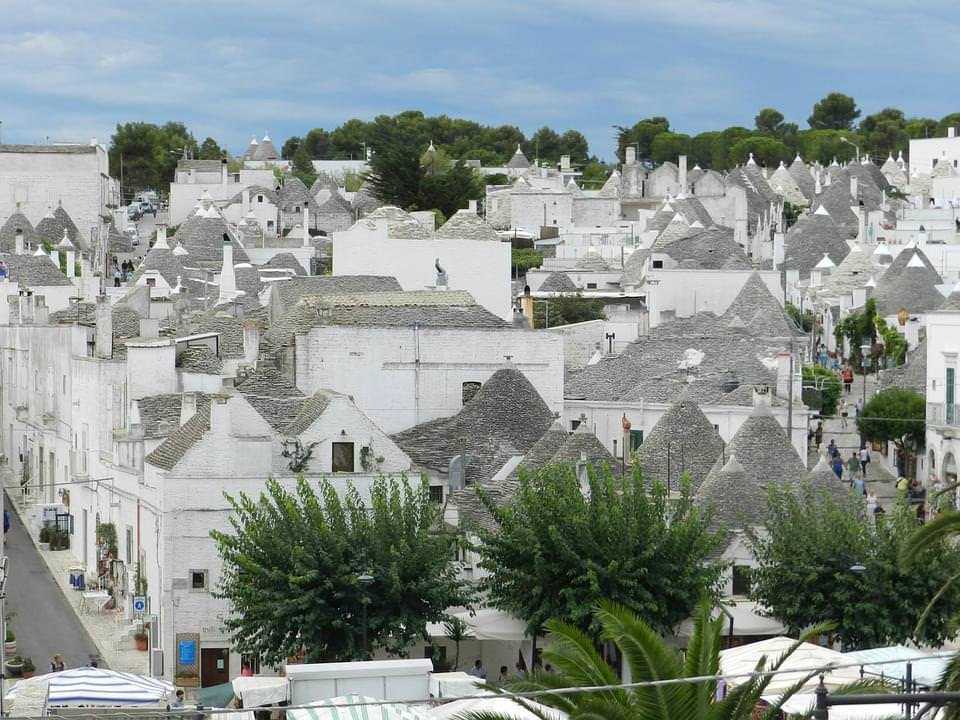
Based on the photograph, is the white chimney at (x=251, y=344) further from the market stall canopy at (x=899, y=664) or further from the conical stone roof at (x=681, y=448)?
the market stall canopy at (x=899, y=664)

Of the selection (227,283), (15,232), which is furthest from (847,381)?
(15,232)

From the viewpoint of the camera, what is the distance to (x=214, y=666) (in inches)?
1634

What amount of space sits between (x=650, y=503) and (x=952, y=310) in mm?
22245

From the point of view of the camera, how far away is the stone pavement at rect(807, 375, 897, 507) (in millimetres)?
56000

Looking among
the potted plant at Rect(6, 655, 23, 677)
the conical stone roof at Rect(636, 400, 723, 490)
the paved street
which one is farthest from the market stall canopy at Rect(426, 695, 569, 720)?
the conical stone roof at Rect(636, 400, 723, 490)

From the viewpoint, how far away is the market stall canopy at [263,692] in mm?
33219

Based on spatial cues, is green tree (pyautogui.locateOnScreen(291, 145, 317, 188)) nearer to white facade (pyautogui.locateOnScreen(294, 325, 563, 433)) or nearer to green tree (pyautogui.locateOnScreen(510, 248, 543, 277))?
green tree (pyautogui.locateOnScreen(510, 248, 543, 277))

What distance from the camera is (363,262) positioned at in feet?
242

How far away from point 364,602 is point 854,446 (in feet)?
98.1

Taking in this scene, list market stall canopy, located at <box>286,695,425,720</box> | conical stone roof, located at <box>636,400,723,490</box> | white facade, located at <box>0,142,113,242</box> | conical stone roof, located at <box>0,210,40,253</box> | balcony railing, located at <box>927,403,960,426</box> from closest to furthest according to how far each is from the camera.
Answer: market stall canopy, located at <box>286,695,425,720</box>
conical stone roof, located at <box>636,400,723,490</box>
balcony railing, located at <box>927,403,960,426</box>
conical stone roof, located at <box>0,210,40,253</box>
white facade, located at <box>0,142,113,242</box>

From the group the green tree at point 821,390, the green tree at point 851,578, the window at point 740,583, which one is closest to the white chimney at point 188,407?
the window at point 740,583

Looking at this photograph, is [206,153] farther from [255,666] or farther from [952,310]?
[255,666]

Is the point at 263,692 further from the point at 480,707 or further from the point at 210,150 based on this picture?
the point at 210,150

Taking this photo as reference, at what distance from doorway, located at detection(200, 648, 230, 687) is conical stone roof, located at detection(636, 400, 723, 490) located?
9.37 metres
